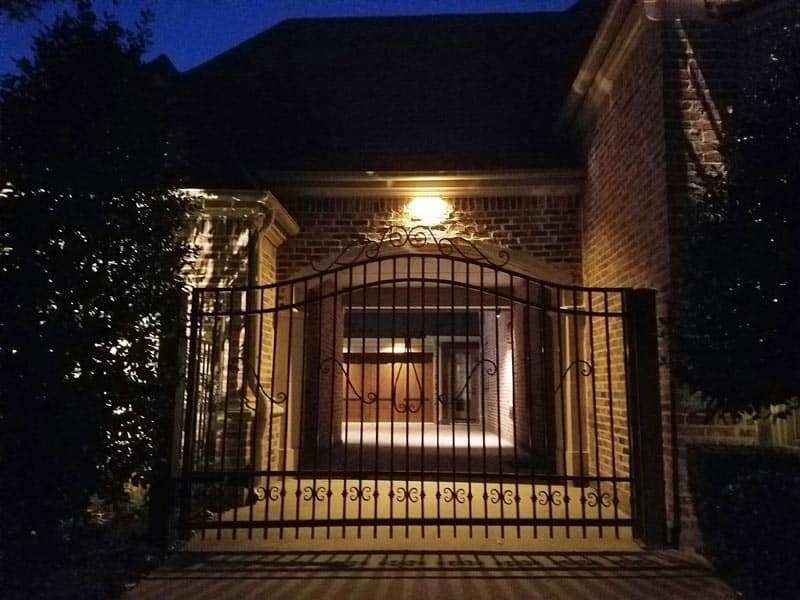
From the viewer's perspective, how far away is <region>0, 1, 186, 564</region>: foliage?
12.7 ft

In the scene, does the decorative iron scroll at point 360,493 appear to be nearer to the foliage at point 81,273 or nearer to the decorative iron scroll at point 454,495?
the decorative iron scroll at point 454,495

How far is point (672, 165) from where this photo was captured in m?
5.01

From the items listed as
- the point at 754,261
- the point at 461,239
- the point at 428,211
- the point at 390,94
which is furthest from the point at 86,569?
the point at 390,94

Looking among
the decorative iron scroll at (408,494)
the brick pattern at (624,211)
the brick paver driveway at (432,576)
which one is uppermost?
the brick pattern at (624,211)

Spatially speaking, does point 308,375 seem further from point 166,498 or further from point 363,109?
point 166,498

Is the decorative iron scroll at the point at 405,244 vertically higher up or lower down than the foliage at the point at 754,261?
higher up

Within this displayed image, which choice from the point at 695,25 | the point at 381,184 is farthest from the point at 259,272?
the point at 695,25

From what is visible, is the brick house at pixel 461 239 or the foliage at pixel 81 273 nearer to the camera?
the foliage at pixel 81 273

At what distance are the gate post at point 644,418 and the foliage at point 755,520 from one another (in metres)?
0.77

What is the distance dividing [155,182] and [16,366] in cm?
152

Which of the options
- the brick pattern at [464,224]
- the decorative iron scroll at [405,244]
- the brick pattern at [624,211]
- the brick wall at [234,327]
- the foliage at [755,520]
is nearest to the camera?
the foliage at [755,520]

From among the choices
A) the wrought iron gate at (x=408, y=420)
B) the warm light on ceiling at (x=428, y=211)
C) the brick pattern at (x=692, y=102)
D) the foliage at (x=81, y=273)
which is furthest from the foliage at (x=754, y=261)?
the warm light on ceiling at (x=428, y=211)

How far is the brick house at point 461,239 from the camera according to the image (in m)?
5.04

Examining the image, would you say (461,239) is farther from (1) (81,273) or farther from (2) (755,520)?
(2) (755,520)
